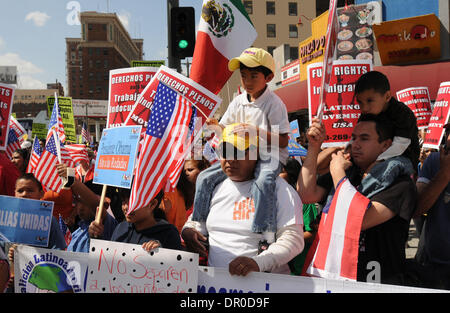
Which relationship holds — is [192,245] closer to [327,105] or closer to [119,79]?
[327,105]

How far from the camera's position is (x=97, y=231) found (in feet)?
11.0

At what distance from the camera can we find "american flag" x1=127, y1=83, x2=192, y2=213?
3.14 m

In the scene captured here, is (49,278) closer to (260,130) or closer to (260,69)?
(260,130)

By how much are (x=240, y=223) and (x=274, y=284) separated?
0.45m

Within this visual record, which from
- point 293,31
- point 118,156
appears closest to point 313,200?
Result: point 118,156

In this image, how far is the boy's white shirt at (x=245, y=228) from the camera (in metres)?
2.69

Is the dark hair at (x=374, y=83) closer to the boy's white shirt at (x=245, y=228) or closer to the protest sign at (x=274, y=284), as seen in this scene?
the boy's white shirt at (x=245, y=228)

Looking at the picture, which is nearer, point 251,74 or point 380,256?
point 380,256

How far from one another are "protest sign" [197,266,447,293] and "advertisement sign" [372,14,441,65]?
47.3ft

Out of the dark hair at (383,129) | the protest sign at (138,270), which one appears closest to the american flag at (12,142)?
the protest sign at (138,270)

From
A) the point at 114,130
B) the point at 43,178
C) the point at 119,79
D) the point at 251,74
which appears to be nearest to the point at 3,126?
the point at 43,178

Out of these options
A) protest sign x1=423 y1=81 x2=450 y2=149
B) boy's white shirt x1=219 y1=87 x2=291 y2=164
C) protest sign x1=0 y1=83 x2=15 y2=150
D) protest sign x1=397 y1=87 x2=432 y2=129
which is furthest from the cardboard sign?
protest sign x1=397 y1=87 x2=432 y2=129

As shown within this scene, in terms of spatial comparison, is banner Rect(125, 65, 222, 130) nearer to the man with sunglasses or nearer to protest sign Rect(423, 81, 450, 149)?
the man with sunglasses

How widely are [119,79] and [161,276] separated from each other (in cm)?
238
